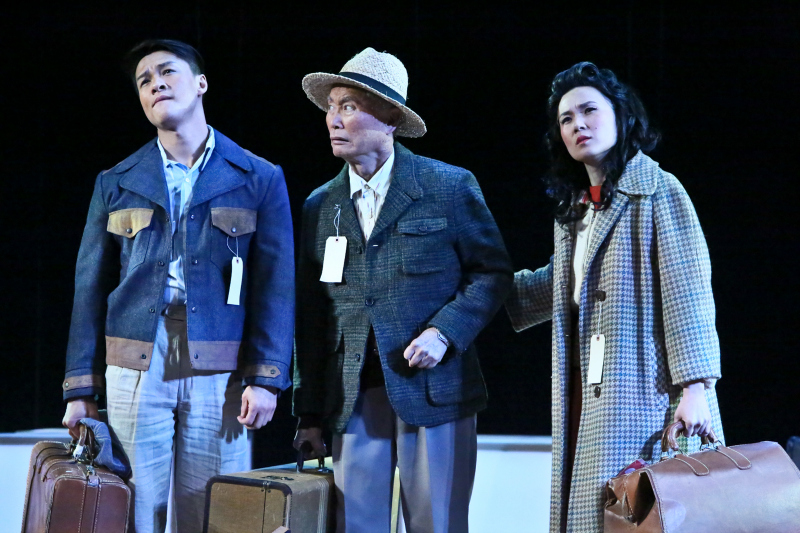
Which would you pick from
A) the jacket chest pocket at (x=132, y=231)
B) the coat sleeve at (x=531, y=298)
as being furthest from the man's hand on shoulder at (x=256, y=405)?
the coat sleeve at (x=531, y=298)

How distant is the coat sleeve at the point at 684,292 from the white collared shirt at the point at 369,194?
766mm

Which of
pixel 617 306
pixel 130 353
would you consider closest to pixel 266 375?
pixel 130 353

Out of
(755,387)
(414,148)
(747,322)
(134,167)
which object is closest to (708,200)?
(747,322)

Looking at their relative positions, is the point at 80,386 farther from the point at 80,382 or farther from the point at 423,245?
the point at 423,245

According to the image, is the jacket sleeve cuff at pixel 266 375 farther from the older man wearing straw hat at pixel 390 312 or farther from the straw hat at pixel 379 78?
the straw hat at pixel 379 78

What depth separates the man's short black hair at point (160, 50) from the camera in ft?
8.36

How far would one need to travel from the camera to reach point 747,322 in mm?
3695

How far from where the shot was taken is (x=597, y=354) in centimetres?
223

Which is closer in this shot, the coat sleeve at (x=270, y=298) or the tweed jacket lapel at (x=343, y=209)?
the coat sleeve at (x=270, y=298)

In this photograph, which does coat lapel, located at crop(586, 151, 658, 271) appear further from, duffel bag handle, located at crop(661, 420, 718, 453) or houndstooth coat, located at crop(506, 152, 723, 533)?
duffel bag handle, located at crop(661, 420, 718, 453)

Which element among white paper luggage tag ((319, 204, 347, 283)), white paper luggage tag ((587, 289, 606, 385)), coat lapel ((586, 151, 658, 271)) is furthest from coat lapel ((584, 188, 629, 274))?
white paper luggage tag ((319, 204, 347, 283))

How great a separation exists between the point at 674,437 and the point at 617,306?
35 cm

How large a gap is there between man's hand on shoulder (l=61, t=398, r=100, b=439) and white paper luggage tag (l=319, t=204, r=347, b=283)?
0.74 meters

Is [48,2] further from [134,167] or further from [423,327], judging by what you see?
[423,327]
